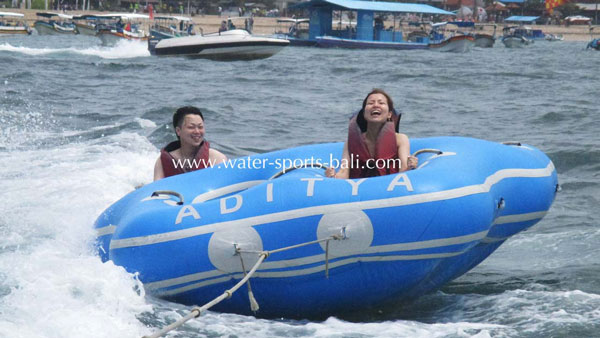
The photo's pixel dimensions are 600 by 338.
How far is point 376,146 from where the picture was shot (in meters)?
4.10

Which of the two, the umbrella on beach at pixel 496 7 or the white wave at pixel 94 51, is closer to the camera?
the white wave at pixel 94 51

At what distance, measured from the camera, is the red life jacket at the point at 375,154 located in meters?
4.08

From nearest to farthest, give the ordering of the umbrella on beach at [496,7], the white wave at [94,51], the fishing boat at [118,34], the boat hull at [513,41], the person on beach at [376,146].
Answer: the person on beach at [376,146], the white wave at [94,51], the fishing boat at [118,34], the boat hull at [513,41], the umbrella on beach at [496,7]

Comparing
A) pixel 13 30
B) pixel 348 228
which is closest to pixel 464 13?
pixel 13 30

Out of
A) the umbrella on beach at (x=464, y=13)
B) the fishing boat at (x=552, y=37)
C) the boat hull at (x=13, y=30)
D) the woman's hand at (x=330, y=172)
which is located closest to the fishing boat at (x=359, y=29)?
the boat hull at (x=13, y=30)

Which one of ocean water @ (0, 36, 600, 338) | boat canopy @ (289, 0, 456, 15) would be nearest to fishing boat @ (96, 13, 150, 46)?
boat canopy @ (289, 0, 456, 15)

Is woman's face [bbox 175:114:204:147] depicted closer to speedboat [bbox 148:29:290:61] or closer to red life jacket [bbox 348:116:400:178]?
red life jacket [bbox 348:116:400:178]

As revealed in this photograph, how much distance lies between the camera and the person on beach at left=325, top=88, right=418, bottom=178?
13.4 ft

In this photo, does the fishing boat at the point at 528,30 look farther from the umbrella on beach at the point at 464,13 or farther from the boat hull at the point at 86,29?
the boat hull at the point at 86,29

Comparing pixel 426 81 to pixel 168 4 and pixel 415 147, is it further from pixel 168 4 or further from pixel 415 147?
pixel 168 4

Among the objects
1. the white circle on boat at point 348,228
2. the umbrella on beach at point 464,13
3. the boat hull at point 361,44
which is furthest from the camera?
the umbrella on beach at point 464,13

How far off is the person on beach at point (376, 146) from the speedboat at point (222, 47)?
17.7 meters

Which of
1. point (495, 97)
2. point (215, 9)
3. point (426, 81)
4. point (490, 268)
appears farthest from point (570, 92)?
point (215, 9)
